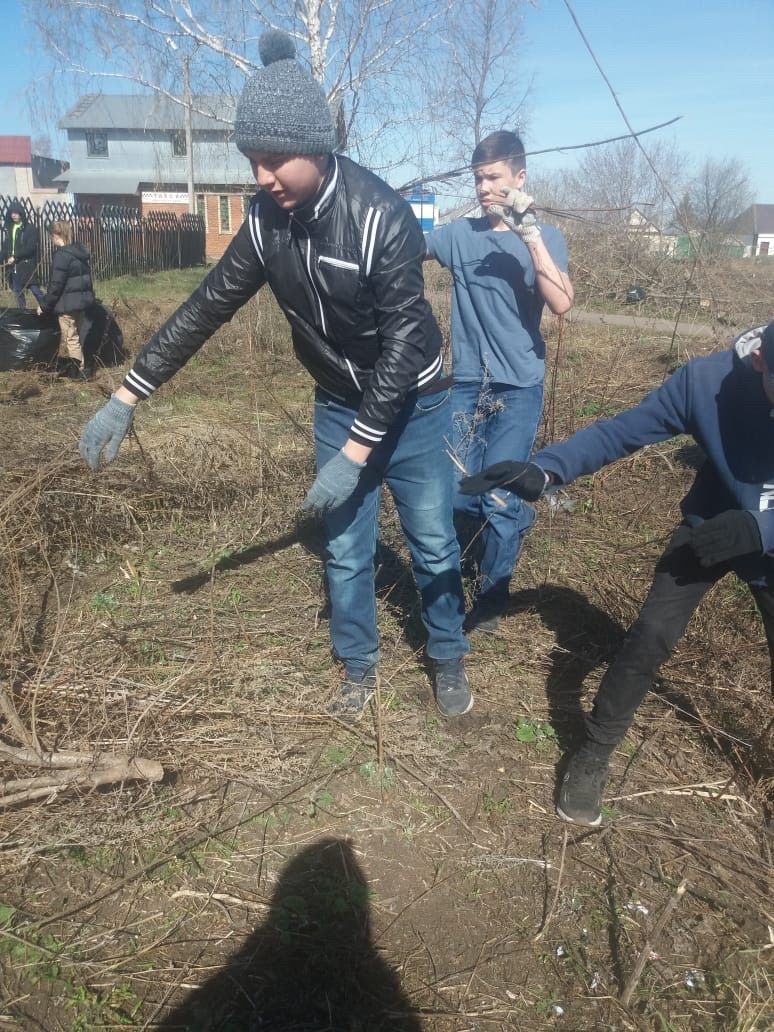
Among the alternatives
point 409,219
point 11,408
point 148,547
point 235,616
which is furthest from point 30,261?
point 409,219

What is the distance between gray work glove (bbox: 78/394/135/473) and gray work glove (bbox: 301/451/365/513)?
28.7 inches

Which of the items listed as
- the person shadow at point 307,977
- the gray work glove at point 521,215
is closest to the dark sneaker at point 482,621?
the person shadow at point 307,977

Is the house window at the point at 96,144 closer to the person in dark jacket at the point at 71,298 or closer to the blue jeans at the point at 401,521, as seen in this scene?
the person in dark jacket at the point at 71,298

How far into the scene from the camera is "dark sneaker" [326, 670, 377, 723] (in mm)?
2793

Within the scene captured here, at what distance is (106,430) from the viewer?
257cm

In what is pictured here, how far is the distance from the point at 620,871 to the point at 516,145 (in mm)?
2770

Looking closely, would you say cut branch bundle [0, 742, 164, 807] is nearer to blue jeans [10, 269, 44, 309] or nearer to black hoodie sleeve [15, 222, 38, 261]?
blue jeans [10, 269, 44, 309]

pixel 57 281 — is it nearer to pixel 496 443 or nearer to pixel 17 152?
pixel 496 443

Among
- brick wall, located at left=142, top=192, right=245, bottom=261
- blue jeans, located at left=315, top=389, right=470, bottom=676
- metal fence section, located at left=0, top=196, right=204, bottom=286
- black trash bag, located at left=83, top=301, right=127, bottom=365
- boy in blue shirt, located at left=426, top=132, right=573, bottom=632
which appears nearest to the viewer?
blue jeans, located at left=315, top=389, right=470, bottom=676

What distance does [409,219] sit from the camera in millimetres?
2246

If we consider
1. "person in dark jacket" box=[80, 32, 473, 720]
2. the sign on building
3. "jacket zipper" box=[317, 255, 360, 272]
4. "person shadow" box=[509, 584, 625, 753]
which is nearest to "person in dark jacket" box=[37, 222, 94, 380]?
"person shadow" box=[509, 584, 625, 753]

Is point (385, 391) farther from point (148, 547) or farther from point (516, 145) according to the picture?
point (148, 547)

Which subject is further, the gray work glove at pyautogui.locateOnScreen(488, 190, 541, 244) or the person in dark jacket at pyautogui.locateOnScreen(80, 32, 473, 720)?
the gray work glove at pyautogui.locateOnScreen(488, 190, 541, 244)

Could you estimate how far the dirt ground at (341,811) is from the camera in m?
1.86
